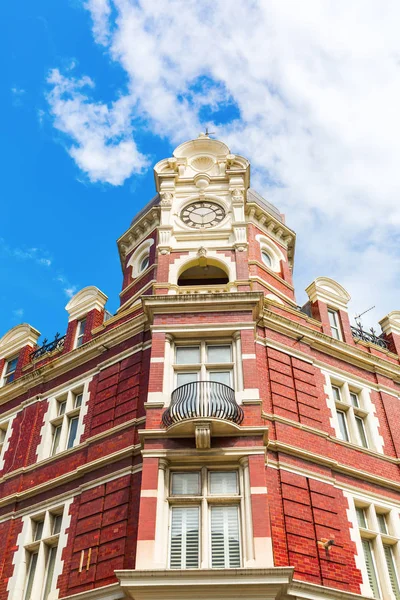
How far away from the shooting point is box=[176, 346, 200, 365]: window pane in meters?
20.5

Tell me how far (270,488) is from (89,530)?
509 cm

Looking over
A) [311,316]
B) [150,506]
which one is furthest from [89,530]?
[311,316]

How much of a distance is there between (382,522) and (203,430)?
6.80 m

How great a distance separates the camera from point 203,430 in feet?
57.6

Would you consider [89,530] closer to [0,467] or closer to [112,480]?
[112,480]

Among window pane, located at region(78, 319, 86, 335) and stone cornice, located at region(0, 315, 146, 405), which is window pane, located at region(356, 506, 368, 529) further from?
window pane, located at region(78, 319, 86, 335)

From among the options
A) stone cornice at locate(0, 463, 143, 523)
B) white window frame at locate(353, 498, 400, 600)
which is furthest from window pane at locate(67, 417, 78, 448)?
white window frame at locate(353, 498, 400, 600)

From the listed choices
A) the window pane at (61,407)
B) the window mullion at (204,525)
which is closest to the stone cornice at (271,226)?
the window pane at (61,407)

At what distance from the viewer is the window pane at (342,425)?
21812mm

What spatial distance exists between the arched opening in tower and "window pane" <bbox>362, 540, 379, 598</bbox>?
35.9 ft

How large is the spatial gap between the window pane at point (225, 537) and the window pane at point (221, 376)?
3954 millimetres

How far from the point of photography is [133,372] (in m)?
21.5

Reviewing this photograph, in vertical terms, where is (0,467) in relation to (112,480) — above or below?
above

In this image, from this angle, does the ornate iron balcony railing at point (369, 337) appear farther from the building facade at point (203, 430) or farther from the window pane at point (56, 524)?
the window pane at point (56, 524)
